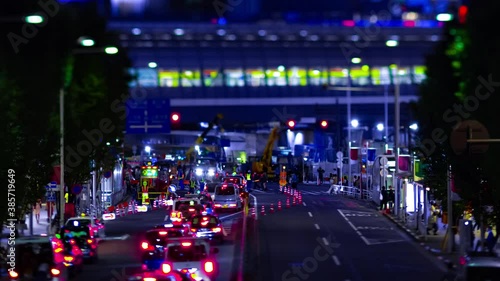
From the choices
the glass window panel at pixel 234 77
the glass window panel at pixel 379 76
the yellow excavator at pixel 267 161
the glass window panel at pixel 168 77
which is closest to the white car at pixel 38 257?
the yellow excavator at pixel 267 161

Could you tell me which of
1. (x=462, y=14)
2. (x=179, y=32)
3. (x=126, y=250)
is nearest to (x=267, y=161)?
(x=179, y=32)

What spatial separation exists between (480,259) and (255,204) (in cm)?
4768

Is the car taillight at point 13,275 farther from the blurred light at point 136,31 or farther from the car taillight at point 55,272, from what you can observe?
the blurred light at point 136,31

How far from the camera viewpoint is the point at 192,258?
105 ft

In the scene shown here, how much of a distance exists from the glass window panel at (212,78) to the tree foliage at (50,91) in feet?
228

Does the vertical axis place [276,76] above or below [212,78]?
above

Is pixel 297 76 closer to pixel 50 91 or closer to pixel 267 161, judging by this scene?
pixel 267 161

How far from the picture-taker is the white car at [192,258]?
31.3m

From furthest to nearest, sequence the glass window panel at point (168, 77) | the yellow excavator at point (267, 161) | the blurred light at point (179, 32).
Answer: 1. the blurred light at point (179, 32)
2. the glass window panel at point (168, 77)
3. the yellow excavator at point (267, 161)

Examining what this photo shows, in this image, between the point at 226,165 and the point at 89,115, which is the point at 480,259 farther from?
the point at 226,165

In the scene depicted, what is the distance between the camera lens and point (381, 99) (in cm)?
12938

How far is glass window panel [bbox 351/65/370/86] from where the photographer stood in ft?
452

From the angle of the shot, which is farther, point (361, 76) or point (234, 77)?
Answer: point (361, 76)

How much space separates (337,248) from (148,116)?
90.0 ft
